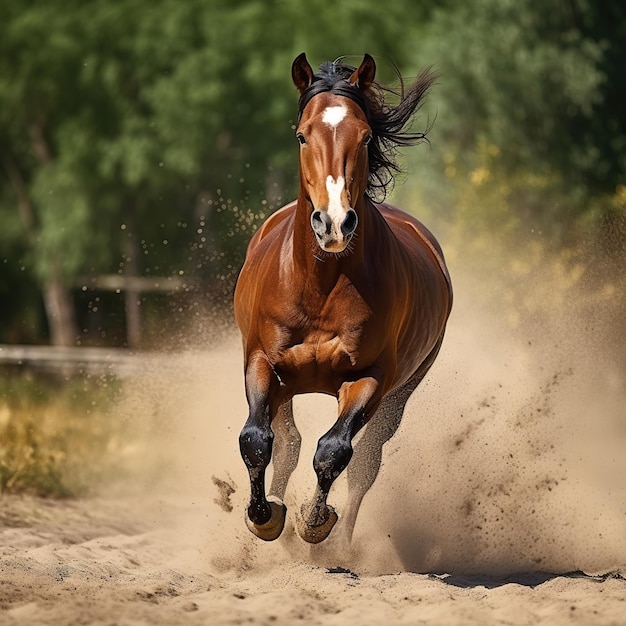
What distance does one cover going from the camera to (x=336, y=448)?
18.0 feet

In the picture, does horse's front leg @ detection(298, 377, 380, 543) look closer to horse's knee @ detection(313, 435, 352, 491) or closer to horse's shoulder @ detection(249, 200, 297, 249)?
horse's knee @ detection(313, 435, 352, 491)

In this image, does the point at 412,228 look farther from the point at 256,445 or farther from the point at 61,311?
the point at 61,311

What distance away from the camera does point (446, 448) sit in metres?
7.98

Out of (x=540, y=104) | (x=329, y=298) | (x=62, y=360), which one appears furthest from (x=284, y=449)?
(x=540, y=104)

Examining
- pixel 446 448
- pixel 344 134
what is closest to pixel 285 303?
pixel 344 134

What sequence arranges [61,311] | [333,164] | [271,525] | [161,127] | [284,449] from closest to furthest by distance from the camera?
[333,164], [271,525], [284,449], [161,127], [61,311]

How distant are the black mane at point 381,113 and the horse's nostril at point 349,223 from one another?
738 millimetres

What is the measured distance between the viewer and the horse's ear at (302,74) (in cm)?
550

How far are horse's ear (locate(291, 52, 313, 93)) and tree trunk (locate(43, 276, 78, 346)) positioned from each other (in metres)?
18.6

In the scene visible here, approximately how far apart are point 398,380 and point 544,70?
1239 centimetres

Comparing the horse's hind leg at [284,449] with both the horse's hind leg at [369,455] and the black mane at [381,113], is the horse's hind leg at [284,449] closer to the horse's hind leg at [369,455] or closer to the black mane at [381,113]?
the horse's hind leg at [369,455]

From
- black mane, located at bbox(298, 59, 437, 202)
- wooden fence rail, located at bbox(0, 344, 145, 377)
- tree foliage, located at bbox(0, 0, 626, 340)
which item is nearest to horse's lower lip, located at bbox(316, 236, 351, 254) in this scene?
black mane, located at bbox(298, 59, 437, 202)

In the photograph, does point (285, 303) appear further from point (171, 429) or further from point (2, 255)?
point (2, 255)

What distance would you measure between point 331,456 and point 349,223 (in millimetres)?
1175
